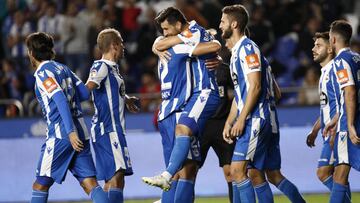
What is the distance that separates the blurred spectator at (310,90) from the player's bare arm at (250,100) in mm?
5800

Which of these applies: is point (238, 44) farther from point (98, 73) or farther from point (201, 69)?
point (98, 73)

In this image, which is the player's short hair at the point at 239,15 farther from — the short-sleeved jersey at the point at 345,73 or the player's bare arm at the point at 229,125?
the short-sleeved jersey at the point at 345,73

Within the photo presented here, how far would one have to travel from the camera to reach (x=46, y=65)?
945 cm

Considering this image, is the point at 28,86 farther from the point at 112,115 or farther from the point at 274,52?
the point at 112,115

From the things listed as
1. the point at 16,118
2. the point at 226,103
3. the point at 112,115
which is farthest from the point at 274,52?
the point at 112,115

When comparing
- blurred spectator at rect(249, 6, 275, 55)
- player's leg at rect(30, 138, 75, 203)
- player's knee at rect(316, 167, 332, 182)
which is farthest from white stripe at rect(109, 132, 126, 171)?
blurred spectator at rect(249, 6, 275, 55)

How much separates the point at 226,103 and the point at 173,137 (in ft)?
4.90

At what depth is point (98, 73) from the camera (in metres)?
10.0

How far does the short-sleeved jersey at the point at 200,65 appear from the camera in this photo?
9.66 metres

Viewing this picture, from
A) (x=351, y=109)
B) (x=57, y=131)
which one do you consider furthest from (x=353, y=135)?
(x=57, y=131)

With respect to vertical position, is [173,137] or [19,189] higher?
[173,137]

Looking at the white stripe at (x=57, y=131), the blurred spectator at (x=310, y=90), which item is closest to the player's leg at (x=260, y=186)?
the white stripe at (x=57, y=131)

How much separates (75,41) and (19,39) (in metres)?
1.15

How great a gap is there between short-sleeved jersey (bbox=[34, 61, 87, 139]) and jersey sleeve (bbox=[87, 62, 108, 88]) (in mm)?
386
